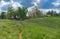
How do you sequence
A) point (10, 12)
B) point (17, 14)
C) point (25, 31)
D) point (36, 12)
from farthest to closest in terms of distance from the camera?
1. point (36, 12)
2. point (10, 12)
3. point (17, 14)
4. point (25, 31)

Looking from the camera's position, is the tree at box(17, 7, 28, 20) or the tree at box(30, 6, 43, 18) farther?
the tree at box(30, 6, 43, 18)

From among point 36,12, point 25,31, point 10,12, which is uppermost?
point 10,12

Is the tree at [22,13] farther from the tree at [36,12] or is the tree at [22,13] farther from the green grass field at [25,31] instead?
the green grass field at [25,31]

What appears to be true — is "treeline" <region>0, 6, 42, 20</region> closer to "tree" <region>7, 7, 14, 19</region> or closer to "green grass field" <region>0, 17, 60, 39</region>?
"tree" <region>7, 7, 14, 19</region>

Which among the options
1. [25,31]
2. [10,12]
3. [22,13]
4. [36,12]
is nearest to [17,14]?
[22,13]

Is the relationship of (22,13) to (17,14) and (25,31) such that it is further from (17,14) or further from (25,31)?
(25,31)

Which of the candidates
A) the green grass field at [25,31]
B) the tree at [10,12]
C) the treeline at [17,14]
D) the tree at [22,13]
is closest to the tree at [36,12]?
the treeline at [17,14]

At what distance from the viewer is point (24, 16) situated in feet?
152

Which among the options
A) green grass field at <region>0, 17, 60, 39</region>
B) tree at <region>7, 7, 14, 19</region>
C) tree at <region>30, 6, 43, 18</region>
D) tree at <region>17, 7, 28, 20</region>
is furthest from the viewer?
tree at <region>30, 6, 43, 18</region>

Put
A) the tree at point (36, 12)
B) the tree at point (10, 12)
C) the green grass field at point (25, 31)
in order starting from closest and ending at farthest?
the green grass field at point (25, 31) < the tree at point (10, 12) < the tree at point (36, 12)

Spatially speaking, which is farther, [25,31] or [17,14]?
[17,14]

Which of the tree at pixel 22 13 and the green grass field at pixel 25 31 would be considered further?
the tree at pixel 22 13

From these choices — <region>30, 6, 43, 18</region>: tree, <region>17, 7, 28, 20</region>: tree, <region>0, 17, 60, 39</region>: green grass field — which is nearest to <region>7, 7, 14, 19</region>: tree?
<region>17, 7, 28, 20</region>: tree

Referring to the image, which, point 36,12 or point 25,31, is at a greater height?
point 36,12
